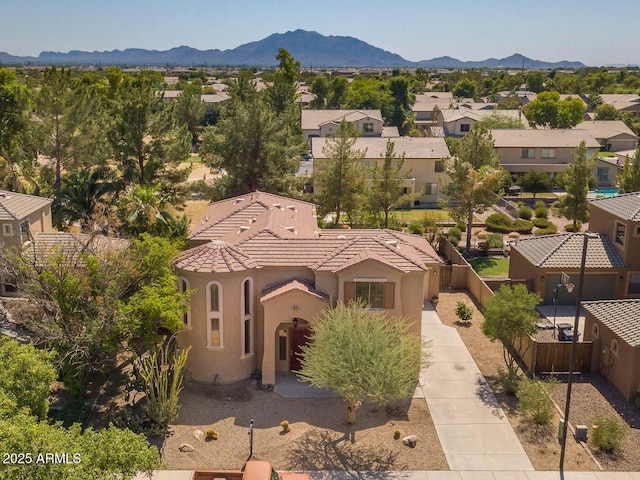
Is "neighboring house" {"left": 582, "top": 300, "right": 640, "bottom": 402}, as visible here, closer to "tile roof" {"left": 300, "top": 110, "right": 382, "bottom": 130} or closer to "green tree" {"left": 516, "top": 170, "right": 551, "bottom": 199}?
"green tree" {"left": 516, "top": 170, "right": 551, "bottom": 199}

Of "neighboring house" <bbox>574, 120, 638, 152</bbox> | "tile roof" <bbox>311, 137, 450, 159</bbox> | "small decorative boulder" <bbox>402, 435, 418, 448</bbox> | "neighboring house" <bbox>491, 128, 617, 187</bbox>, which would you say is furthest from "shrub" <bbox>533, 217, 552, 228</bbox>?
"neighboring house" <bbox>574, 120, 638, 152</bbox>

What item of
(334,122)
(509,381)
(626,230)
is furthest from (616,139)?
(509,381)

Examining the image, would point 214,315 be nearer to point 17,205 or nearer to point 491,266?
point 17,205

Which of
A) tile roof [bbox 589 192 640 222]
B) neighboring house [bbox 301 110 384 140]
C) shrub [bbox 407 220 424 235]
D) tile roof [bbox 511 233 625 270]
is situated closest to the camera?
tile roof [bbox 589 192 640 222]

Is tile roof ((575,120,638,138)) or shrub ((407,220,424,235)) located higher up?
tile roof ((575,120,638,138))

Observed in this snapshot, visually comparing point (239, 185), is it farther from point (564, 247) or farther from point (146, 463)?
point (146, 463)

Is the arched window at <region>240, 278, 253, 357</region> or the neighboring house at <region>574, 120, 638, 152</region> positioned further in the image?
the neighboring house at <region>574, 120, 638, 152</region>

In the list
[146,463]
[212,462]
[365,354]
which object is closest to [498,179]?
[365,354]
